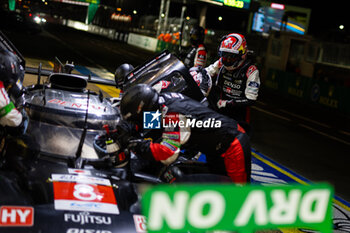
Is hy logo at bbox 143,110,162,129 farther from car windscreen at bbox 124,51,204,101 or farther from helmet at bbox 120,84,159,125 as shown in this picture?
car windscreen at bbox 124,51,204,101

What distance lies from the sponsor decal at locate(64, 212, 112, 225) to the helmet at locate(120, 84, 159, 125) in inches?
40.9

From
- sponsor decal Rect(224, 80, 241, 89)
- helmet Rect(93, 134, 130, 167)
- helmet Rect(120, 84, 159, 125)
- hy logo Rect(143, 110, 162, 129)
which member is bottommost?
helmet Rect(93, 134, 130, 167)

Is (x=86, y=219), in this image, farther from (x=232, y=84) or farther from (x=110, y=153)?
(x=232, y=84)

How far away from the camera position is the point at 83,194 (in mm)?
4125

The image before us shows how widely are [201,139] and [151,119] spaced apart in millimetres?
567

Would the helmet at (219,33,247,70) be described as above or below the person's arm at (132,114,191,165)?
above

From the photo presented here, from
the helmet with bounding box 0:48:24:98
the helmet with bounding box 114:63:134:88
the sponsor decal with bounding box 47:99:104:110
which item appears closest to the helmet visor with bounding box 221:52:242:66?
the helmet with bounding box 114:63:134:88

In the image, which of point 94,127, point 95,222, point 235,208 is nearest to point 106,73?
point 94,127

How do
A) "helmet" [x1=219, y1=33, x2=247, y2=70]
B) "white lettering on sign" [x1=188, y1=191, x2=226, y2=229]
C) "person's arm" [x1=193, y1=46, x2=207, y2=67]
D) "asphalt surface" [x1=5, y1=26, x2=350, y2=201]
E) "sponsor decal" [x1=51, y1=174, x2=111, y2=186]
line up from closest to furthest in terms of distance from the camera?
1. "white lettering on sign" [x1=188, y1=191, x2=226, y2=229]
2. "sponsor decal" [x1=51, y1=174, x2=111, y2=186]
3. "helmet" [x1=219, y1=33, x2=247, y2=70]
4. "person's arm" [x1=193, y1=46, x2=207, y2=67]
5. "asphalt surface" [x1=5, y1=26, x2=350, y2=201]

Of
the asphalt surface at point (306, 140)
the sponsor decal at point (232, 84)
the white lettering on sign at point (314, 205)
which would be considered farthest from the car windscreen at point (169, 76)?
the asphalt surface at point (306, 140)

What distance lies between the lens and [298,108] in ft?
67.5

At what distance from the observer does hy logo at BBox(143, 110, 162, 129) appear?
4577mm

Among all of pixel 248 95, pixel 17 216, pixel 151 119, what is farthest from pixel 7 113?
pixel 248 95

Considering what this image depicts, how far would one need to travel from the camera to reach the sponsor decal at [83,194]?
3961 millimetres
